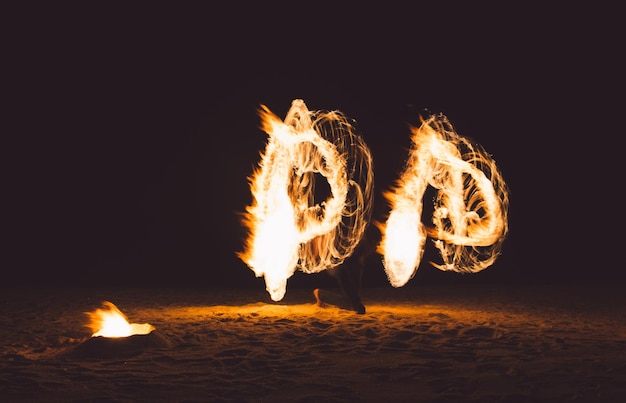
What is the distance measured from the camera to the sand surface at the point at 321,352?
5668 mm

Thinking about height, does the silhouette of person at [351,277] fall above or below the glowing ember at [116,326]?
above

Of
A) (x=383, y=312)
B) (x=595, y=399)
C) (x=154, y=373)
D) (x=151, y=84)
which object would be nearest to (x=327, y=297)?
(x=383, y=312)

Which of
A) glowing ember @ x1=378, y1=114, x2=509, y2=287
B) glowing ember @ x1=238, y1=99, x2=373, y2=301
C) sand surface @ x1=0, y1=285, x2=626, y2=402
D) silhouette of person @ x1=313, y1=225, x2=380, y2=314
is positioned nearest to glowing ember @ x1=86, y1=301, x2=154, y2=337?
sand surface @ x1=0, y1=285, x2=626, y2=402

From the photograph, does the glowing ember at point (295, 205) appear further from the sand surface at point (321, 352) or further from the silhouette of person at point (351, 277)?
the sand surface at point (321, 352)

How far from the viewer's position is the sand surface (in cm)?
567

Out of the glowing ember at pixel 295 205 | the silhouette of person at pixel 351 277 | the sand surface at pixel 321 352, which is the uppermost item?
the glowing ember at pixel 295 205

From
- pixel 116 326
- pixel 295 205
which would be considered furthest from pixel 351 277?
pixel 116 326

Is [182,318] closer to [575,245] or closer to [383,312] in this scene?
[383,312]

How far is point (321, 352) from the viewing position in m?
7.23

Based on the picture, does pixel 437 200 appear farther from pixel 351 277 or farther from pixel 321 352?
pixel 321 352

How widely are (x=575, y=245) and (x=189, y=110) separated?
47.7ft

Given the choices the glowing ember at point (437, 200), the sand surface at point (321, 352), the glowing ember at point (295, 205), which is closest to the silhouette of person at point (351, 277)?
the glowing ember at point (295, 205)

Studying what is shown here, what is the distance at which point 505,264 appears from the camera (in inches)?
700

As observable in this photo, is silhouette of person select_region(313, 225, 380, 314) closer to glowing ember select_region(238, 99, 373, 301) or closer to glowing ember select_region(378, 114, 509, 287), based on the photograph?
glowing ember select_region(238, 99, 373, 301)
